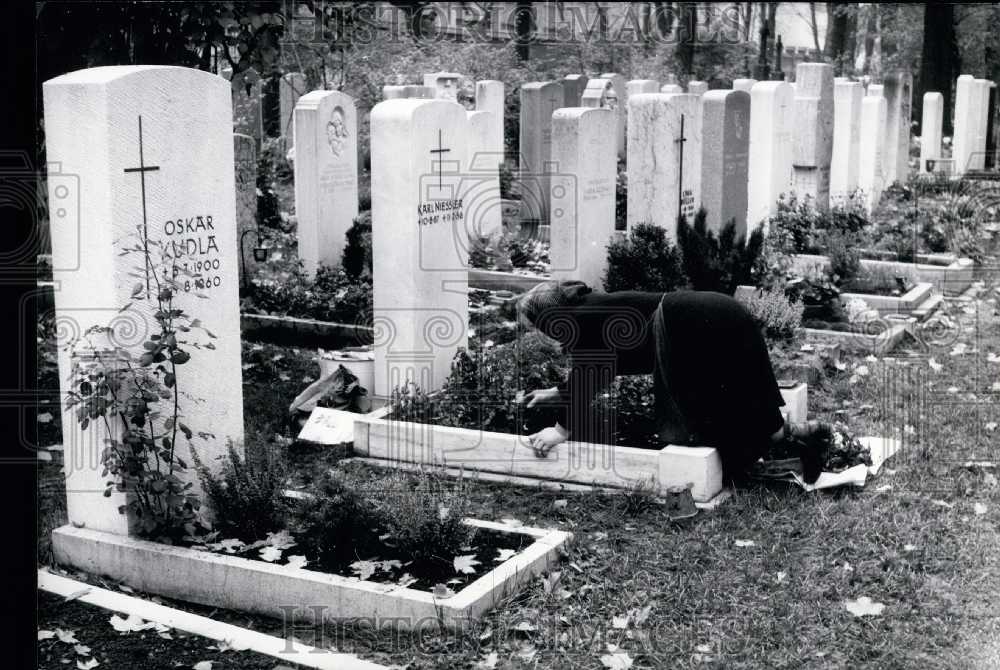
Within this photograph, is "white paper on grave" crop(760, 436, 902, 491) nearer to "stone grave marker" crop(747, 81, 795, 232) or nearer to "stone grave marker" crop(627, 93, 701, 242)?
"stone grave marker" crop(627, 93, 701, 242)

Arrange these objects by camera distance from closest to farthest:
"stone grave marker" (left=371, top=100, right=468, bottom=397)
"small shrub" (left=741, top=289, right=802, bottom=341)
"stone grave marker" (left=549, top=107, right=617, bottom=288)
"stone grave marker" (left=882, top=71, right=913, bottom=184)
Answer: "stone grave marker" (left=371, top=100, right=468, bottom=397) < "small shrub" (left=741, top=289, right=802, bottom=341) < "stone grave marker" (left=549, top=107, right=617, bottom=288) < "stone grave marker" (left=882, top=71, right=913, bottom=184)

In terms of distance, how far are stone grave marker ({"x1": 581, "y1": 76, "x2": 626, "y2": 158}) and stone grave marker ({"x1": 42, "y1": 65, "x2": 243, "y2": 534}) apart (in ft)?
23.1

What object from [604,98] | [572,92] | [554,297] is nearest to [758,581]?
[554,297]

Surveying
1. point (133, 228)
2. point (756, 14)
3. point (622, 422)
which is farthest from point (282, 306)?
point (756, 14)

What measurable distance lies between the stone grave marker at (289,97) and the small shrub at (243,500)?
1412cm

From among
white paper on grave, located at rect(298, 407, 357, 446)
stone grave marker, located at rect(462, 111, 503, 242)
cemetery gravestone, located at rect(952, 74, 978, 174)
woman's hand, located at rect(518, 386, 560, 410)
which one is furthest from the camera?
cemetery gravestone, located at rect(952, 74, 978, 174)

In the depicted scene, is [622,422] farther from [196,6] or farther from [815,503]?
[196,6]

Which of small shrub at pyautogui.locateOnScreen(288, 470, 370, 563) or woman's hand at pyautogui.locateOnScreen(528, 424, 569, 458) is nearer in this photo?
small shrub at pyautogui.locateOnScreen(288, 470, 370, 563)

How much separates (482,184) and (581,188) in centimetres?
466

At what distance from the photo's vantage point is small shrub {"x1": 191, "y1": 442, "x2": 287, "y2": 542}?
190 inches

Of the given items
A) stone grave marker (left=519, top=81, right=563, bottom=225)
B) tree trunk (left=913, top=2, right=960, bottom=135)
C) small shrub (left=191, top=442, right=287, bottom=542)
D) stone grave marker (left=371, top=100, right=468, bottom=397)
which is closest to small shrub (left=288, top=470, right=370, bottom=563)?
small shrub (left=191, top=442, right=287, bottom=542)

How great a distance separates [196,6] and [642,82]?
1143cm

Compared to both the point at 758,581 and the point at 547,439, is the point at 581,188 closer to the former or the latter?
the point at 547,439

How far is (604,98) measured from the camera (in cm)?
1606
